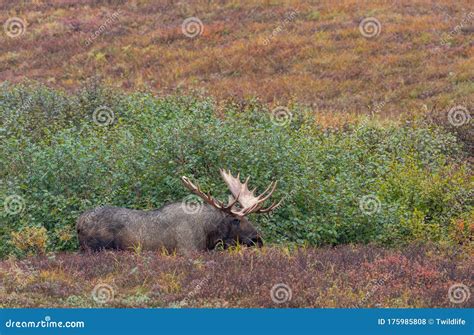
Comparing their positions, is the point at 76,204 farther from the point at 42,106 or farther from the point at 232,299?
the point at 42,106

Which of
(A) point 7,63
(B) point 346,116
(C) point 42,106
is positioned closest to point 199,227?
(C) point 42,106

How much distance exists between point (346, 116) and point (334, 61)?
7990mm

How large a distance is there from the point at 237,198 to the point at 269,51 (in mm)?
22268

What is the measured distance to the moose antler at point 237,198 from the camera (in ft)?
44.7

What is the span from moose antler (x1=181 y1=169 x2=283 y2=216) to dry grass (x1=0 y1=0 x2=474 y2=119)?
44.3 ft

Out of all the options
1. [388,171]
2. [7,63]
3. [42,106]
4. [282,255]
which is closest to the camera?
[282,255]

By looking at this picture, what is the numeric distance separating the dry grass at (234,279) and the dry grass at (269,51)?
51.1 feet

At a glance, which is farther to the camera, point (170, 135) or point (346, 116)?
point (346, 116)

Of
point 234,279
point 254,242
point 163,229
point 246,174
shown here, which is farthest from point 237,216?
point 234,279

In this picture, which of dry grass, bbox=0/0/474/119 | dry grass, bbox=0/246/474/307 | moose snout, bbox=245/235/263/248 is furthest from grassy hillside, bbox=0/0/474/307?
moose snout, bbox=245/235/263/248

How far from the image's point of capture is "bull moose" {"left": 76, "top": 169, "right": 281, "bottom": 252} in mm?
13508

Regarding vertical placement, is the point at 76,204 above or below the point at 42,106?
below

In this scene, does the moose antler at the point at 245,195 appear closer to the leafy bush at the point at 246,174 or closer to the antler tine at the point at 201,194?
the antler tine at the point at 201,194

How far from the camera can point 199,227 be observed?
1379 cm
